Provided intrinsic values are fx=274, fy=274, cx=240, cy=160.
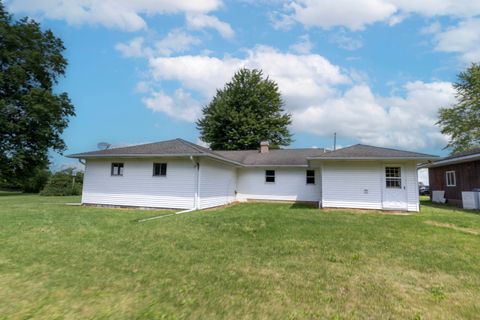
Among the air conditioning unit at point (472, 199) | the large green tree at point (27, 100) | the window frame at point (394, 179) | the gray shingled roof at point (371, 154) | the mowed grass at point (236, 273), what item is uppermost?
the large green tree at point (27, 100)

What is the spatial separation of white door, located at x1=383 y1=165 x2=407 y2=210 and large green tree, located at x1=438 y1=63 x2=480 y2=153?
23790 millimetres

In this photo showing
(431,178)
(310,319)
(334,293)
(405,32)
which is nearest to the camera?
(310,319)

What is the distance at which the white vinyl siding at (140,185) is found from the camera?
41.4ft

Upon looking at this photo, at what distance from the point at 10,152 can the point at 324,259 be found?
29.5 meters

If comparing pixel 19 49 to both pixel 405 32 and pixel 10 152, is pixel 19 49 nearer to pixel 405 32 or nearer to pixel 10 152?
pixel 10 152

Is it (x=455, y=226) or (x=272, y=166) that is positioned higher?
(x=272, y=166)

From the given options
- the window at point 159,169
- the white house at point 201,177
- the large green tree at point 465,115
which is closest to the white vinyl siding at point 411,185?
the white house at point 201,177

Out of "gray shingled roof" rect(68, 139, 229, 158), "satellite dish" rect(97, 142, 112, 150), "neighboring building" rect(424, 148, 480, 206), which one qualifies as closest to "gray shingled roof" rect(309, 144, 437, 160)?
"neighboring building" rect(424, 148, 480, 206)

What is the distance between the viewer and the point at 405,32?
38.0ft

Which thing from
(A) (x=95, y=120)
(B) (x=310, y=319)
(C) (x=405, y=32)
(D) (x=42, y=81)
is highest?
(D) (x=42, y=81)

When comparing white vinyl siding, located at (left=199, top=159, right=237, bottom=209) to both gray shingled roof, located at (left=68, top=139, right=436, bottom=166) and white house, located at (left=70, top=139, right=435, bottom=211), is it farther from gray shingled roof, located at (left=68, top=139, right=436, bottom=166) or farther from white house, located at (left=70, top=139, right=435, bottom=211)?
gray shingled roof, located at (left=68, top=139, right=436, bottom=166)

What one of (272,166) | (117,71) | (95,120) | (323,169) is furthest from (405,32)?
(95,120)

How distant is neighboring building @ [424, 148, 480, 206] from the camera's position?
14.7 metres

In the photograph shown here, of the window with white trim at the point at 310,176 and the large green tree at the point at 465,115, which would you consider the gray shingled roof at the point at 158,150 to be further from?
the large green tree at the point at 465,115
